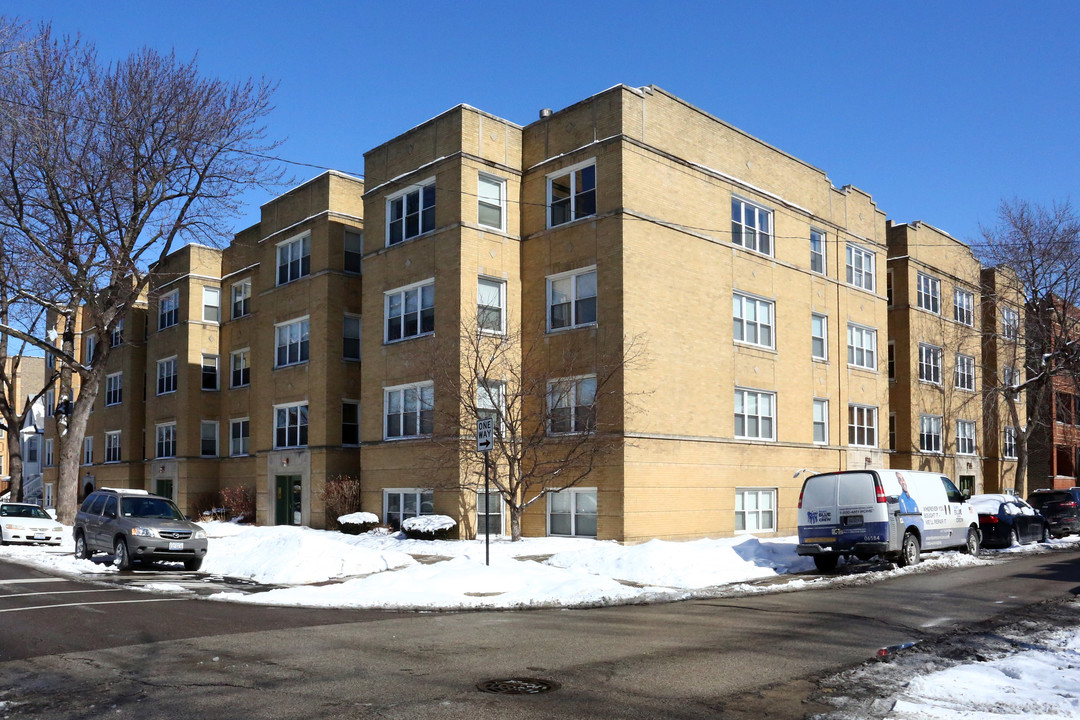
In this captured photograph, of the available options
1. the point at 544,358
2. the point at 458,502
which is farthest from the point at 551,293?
the point at 458,502

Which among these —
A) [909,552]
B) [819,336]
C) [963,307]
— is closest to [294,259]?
[819,336]

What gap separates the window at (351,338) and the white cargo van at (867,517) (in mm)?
17441

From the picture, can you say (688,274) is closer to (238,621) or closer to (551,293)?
(551,293)

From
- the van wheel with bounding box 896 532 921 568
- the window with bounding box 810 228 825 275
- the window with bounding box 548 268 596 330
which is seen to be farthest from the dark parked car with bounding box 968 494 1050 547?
the window with bounding box 548 268 596 330

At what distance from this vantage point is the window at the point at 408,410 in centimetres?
2747

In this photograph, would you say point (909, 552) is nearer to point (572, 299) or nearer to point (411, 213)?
point (572, 299)

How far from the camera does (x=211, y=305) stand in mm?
43000

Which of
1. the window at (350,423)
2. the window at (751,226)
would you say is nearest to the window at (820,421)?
the window at (751,226)

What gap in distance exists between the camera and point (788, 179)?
31.8m

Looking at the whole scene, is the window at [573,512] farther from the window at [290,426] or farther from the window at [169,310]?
the window at [169,310]

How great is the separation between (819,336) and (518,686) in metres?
26.9

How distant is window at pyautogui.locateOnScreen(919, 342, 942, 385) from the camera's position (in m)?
40.3

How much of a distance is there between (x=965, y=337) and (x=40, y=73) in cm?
3744

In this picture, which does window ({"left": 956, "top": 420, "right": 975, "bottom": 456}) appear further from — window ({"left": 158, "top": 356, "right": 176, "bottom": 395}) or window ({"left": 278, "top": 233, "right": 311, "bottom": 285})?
window ({"left": 158, "top": 356, "right": 176, "bottom": 395})
